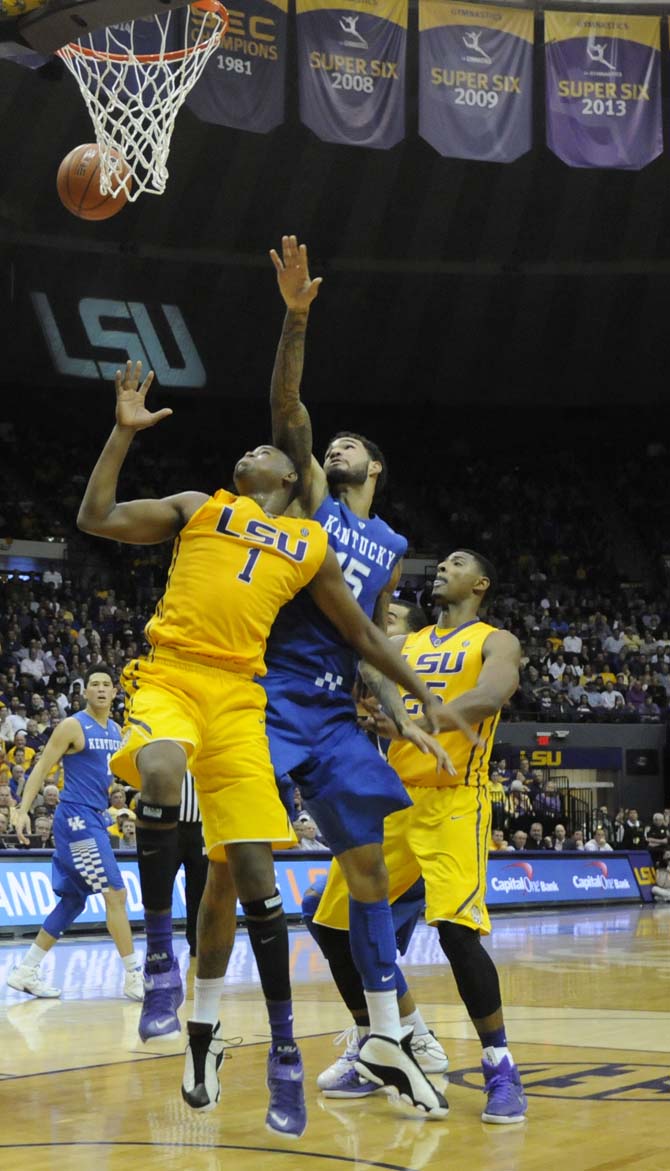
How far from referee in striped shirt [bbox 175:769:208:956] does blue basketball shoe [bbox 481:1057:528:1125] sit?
5243 mm

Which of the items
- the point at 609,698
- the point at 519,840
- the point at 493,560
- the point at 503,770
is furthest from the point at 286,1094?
the point at 493,560

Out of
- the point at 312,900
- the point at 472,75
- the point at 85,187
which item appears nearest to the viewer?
the point at 312,900

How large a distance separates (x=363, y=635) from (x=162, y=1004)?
4.92ft

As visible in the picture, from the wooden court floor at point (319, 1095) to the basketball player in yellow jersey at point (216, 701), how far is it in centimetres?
26

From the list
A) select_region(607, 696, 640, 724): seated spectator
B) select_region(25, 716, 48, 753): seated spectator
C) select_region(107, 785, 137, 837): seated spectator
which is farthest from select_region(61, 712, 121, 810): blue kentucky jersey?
select_region(607, 696, 640, 724): seated spectator

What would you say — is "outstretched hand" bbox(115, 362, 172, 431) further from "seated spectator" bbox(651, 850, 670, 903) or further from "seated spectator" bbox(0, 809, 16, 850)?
"seated spectator" bbox(651, 850, 670, 903)

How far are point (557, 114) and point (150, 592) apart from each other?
11.8 m

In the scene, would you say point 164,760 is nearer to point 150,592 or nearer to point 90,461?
point 150,592

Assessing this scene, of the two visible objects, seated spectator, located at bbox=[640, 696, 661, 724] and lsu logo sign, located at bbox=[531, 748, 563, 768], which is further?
seated spectator, located at bbox=[640, 696, 661, 724]

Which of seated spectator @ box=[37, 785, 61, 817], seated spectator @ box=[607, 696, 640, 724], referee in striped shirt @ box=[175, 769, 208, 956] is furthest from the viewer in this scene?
seated spectator @ box=[607, 696, 640, 724]

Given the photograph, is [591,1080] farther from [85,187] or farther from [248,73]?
[248,73]

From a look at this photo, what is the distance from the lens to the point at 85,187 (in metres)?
10.8

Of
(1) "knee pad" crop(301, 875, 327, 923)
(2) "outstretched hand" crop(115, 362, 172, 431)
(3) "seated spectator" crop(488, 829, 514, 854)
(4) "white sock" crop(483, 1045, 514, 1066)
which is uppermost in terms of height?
(2) "outstretched hand" crop(115, 362, 172, 431)

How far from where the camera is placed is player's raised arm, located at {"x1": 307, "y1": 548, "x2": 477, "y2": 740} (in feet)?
17.0
